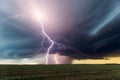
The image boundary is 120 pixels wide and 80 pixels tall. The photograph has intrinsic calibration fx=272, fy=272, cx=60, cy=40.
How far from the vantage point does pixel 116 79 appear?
41750 mm

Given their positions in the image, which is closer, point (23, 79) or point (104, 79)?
point (23, 79)

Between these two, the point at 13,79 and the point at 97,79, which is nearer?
the point at 13,79

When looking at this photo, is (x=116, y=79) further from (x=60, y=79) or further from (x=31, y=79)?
(x=31, y=79)

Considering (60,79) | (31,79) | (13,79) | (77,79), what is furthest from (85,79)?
(13,79)

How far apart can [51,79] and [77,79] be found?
3.74 meters

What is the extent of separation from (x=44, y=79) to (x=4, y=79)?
563 centimetres

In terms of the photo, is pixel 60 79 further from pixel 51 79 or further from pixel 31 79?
pixel 31 79

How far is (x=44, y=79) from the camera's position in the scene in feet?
128

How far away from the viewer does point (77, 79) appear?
3919cm

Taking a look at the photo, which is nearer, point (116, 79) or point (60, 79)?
point (60, 79)

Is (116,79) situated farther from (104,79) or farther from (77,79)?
(77,79)

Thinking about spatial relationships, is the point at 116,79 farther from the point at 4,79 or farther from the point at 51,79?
the point at 4,79

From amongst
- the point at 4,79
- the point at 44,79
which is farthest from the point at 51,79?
the point at 4,79

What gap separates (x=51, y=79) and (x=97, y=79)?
6803 millimetres
